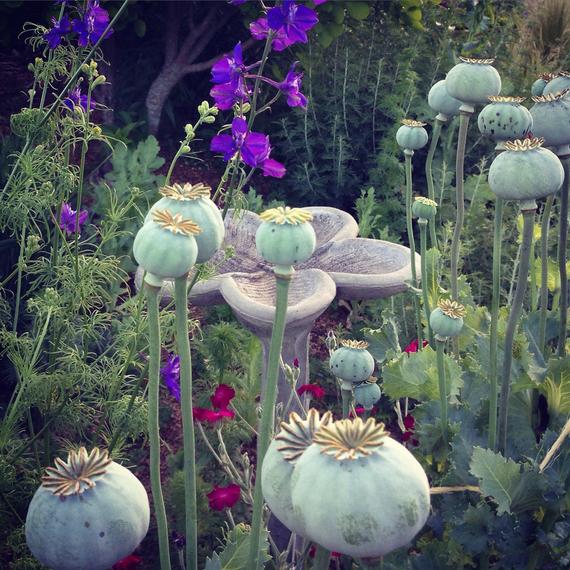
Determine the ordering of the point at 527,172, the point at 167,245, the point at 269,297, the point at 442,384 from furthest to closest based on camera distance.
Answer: the point at 269,297, the point at 442,384, the point at 527,172, the point at 167,245

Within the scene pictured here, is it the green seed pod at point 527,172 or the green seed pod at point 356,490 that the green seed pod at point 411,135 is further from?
the green seed pod at point 356,490

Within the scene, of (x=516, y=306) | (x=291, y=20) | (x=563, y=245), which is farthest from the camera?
(x=291, y=20)

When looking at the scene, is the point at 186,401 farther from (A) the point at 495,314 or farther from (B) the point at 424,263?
(B) the point at 424,263

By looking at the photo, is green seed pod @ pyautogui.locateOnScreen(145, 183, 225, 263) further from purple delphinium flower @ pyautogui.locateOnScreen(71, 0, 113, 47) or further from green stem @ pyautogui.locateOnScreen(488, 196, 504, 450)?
purple delphinium flower @ pyautogui.locateOnScreen(71, 0, 113, 47)

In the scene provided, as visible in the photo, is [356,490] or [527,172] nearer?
[356,490]

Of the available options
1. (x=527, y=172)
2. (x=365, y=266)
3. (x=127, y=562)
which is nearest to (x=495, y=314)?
(x=527, y=172)

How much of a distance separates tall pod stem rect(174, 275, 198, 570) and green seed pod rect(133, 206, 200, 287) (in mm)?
76

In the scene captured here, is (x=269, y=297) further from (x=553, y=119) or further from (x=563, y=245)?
(x=553, y=119)

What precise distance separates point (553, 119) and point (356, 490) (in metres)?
0.93

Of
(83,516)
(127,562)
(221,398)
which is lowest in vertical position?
(127,562)

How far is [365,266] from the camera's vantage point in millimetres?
2574

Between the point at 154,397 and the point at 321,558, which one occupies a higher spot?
the point at 154,397

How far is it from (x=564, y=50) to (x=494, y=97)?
4021 millimetres

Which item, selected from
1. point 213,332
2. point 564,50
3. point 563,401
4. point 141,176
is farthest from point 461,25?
point 563,401
